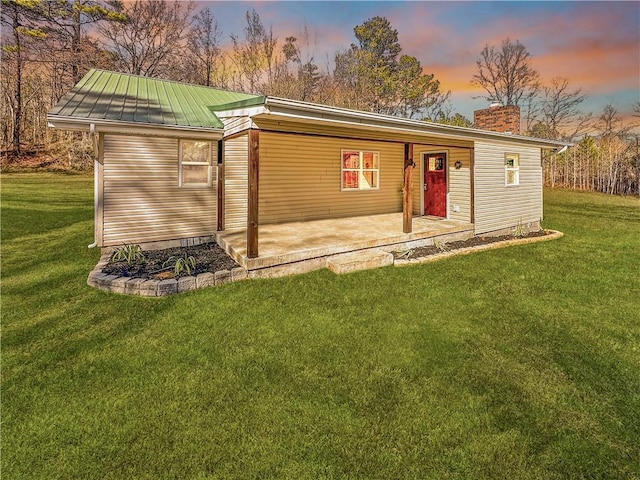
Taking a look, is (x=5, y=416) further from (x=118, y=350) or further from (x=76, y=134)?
(x=76, y=134)

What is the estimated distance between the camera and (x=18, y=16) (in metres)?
19.5

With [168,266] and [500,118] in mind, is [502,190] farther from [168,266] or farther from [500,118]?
[168,266]

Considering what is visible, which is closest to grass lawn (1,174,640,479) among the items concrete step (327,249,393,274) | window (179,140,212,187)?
concrete step (327,249,393,274)

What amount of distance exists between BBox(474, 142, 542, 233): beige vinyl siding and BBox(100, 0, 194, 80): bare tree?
70.3ft

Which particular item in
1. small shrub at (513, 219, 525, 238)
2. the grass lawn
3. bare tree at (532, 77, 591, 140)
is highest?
bare tree at (532, 77, 591, 140)

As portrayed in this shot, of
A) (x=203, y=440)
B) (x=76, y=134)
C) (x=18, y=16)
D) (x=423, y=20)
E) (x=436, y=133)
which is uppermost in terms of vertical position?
(x=18, y=16)

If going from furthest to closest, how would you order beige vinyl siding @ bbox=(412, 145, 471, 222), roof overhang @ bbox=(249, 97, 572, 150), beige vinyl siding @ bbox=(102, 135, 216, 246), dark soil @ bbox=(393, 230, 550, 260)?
1. beige vinyl siding @ bbox=(412, 145, 471, 222)
2. dark soil @ bbox=(393, 230, 550, 260)
3. beige vinyl siding @ bbox=(102, 135, 216, 246)
4. roof overhang @ bbox=(249, 97, 572, 150)

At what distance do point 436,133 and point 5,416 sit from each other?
7.86 m

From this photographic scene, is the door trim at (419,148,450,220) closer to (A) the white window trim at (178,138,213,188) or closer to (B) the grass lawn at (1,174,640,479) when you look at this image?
(B) the grass lawn at (1,174,640,479)

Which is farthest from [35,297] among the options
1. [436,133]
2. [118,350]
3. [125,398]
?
[436,133]

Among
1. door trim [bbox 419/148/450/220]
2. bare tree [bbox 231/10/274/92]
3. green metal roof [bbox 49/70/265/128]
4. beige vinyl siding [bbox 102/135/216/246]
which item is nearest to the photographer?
green metal roof [bbox 49/70/265/128]

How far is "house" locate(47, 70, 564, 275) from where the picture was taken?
6070 mm

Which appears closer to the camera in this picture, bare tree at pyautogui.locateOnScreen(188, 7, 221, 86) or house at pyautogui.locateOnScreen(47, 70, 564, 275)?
house at pyautogui.locateOnScreen(47, 70, 564, 275)

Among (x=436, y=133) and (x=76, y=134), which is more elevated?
(x=76, y=134)
